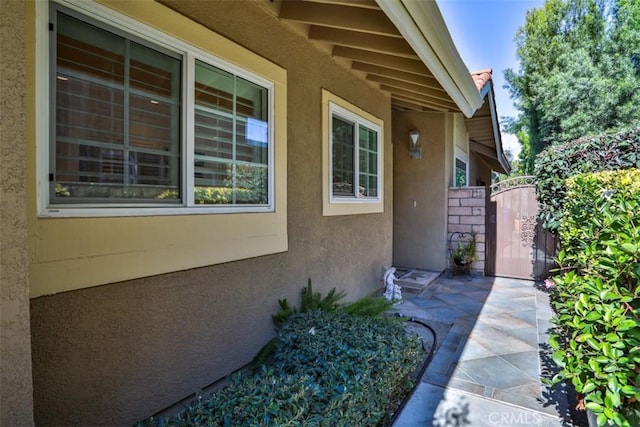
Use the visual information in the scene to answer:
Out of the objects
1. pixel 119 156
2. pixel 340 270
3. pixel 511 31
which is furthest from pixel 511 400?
pixel 511 31

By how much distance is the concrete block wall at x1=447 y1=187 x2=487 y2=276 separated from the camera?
26.1ft

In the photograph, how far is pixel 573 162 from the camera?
6176 millimetres

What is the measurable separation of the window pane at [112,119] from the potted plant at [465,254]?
22.7ft

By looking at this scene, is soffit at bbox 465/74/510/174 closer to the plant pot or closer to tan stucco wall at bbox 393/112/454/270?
tan stucco wall at bbox 393/112/454/270

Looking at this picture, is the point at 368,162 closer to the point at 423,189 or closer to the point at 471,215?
the point at 423,189

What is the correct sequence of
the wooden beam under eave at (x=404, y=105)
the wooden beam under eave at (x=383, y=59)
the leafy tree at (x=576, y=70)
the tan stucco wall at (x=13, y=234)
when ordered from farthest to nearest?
the leafy tree at (x=576, y=70) < the wooden beam under eave at (x=404, y=105) < the wooden beam under eave at (x=383, y=59) < the tan stucco wall at (x=13, y=234)

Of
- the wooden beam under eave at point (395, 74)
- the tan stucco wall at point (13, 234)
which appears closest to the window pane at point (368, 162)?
the wooden beam under eave at point (395, 74)

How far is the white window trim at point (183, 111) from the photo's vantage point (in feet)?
6.22

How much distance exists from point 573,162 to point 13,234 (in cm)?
765

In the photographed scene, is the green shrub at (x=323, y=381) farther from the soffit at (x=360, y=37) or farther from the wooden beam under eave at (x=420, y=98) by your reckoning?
the wooden beam under eave at (x=420, y=98)

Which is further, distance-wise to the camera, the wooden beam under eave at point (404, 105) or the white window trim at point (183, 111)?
the wooden beam under eave at point (404, 105)

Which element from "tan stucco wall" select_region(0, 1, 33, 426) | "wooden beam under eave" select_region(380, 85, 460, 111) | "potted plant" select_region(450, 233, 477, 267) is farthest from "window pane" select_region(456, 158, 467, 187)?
"tan stucco wall" select_region(0, 1, 33, 426)

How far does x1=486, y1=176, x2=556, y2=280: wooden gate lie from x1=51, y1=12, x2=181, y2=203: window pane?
298 inches

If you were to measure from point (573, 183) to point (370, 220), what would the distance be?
2.84 meters
